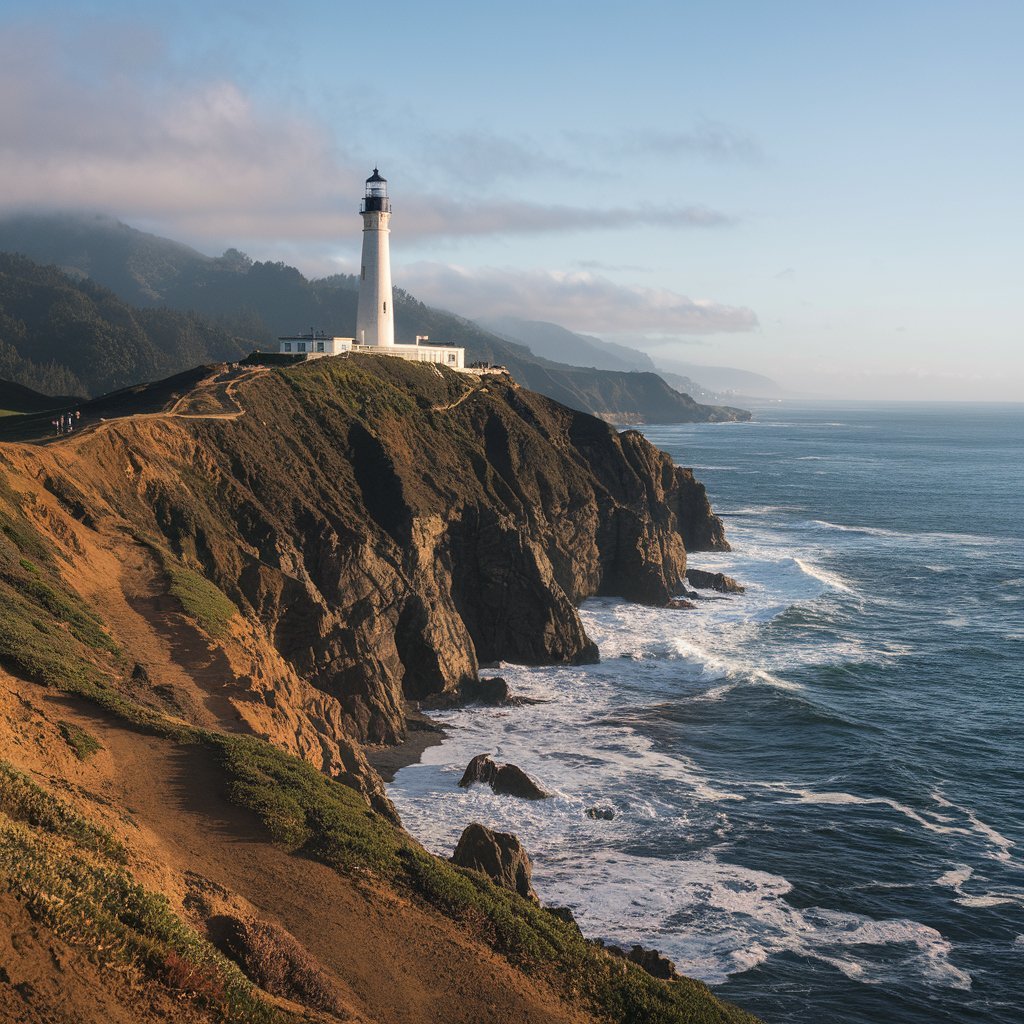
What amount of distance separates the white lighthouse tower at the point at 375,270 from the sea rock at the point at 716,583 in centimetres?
2827

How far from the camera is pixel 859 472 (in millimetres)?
153500

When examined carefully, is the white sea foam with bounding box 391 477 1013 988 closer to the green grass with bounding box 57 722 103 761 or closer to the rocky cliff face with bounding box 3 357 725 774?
the rocky cliff face with bounding box 3 357 725 774

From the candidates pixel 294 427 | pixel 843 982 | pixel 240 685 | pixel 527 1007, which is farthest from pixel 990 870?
pixel 294 427

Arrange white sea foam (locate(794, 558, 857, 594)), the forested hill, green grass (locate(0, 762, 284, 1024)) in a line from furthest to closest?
the forested hill
white sea foam (locate(794, 558, 857, 594))
green grass (locate(0, 762, 284, 1024))

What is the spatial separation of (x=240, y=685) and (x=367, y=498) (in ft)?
86.0

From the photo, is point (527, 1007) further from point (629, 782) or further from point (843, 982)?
point (629, 782)

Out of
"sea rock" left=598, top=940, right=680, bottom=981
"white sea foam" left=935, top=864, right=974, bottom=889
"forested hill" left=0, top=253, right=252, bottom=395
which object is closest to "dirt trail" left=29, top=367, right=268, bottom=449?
"sea rock" left=598, top=940, right=680, bottom=981

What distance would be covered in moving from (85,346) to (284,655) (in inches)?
5246

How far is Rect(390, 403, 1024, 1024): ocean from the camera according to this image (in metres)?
27.5

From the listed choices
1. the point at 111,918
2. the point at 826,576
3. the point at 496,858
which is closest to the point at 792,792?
the point at 496,858

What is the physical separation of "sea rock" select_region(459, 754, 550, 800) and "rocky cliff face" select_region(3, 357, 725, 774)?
17.1 feet

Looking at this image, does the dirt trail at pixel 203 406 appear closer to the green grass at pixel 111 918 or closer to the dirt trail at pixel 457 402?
the dirt trail at pixel 457 402

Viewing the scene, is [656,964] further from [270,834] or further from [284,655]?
[284,655]

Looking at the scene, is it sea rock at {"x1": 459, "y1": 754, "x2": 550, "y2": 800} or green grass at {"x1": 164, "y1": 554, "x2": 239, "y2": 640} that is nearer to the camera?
green grass at {"x1": 164, "y1": 554, "x2": 239, "y2": 640}
